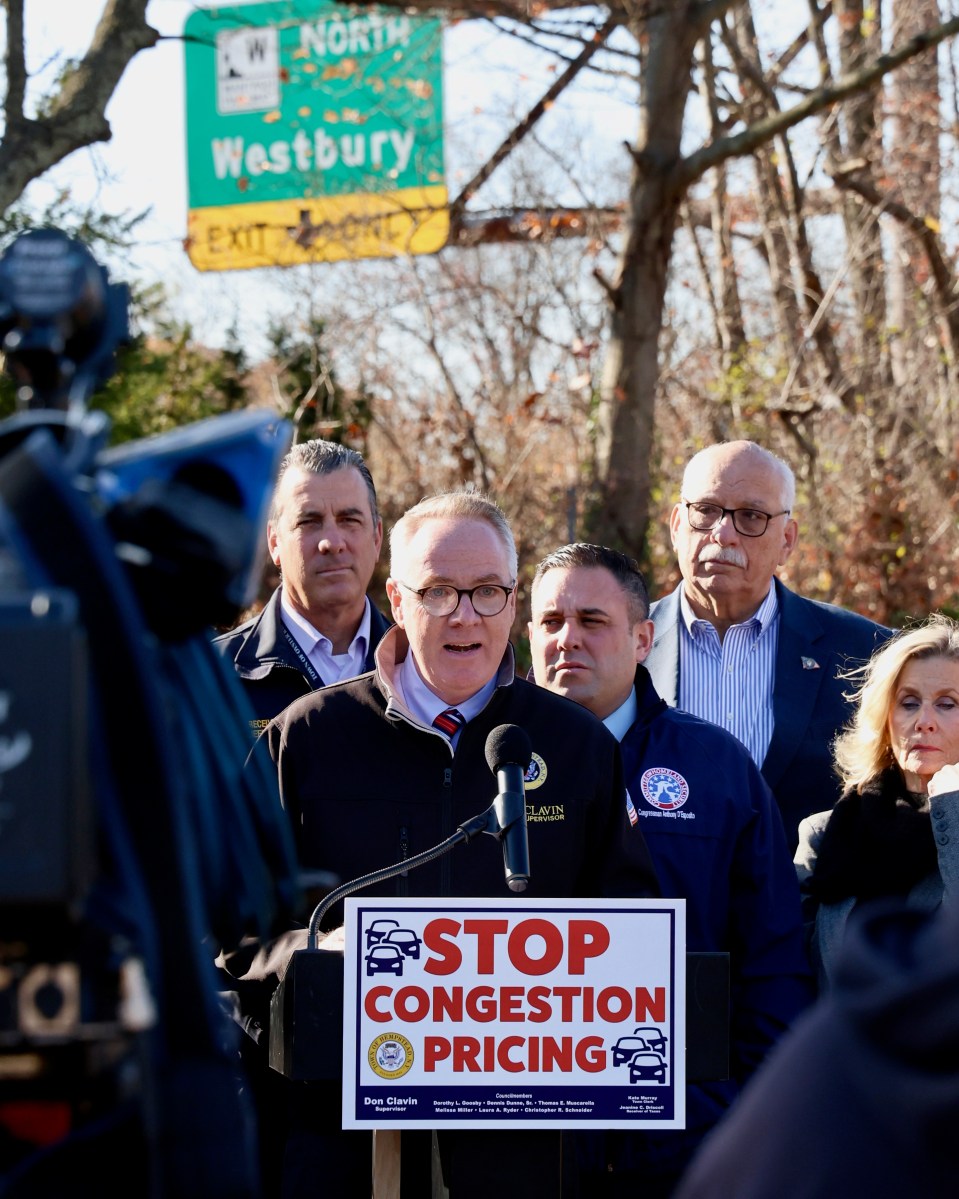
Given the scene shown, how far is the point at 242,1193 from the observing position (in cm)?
143

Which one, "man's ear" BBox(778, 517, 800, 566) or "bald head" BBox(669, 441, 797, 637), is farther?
"man's ear" BBox(778, 517, 800, 566)

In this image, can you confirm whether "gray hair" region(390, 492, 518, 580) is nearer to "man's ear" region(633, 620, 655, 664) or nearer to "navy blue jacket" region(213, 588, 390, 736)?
"man's ear" region(633, 620, 655, 664)

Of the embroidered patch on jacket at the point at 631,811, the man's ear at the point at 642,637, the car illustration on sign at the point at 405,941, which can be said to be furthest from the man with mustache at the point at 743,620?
the car illustration on sign at the point at 405,941

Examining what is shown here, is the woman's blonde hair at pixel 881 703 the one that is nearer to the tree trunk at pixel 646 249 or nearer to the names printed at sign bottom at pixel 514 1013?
the names printed at sign bottom at pixel 514 1013

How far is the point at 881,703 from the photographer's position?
4039 millimetres

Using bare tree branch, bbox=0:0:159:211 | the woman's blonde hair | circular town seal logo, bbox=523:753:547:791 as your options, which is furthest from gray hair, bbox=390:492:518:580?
bare tree branch, bbox=0:0:159:211

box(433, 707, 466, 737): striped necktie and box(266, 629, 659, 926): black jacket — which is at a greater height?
box(433, 707, 466, 737): striped necktie

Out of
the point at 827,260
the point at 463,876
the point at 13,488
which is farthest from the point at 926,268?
the point at 13,488

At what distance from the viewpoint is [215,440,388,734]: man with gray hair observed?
4984 millimetres

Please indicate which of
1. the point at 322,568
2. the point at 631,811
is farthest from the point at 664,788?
the point at 322,568

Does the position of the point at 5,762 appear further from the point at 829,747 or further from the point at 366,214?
the point at 366,214

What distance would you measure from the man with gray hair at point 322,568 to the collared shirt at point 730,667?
1.03 metres

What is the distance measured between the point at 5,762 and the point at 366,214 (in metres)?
10.8

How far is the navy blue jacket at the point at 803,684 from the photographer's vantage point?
4781mm
